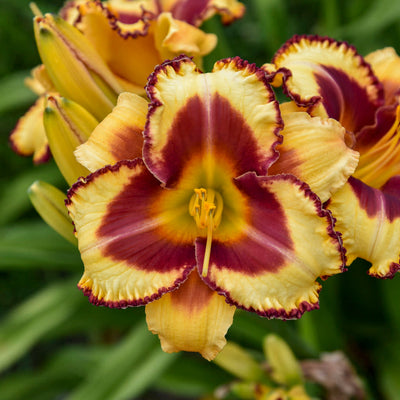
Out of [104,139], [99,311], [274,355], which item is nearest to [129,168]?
[104,139]

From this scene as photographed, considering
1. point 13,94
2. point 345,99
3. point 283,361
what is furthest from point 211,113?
point 13,94

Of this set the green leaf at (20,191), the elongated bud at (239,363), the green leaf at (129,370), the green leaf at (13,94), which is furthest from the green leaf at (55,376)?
the green leaf at (13,94)

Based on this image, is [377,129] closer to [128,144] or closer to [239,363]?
[128,144]

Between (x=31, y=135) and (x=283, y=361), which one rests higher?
(x=31, y=135)

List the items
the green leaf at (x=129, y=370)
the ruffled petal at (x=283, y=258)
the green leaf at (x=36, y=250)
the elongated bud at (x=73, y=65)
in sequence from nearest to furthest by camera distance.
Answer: the ruffled petal at (x=283, y=258), the elongated bud at (x=73, y=65), the green leaf at (x=129, y=370), the green leaf at (x=36, y=250)

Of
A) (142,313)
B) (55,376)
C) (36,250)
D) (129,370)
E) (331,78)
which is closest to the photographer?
(331,78)

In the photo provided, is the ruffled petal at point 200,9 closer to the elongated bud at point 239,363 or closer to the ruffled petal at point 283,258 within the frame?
the ruffled petal at point 283,258
